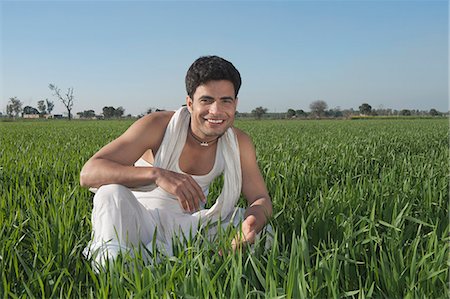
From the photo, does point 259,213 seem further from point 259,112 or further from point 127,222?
point 259,112

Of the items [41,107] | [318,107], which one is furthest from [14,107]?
[318,107]

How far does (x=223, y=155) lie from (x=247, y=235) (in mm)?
663

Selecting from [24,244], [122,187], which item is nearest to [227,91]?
[122,187]

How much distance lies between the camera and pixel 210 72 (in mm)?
2150

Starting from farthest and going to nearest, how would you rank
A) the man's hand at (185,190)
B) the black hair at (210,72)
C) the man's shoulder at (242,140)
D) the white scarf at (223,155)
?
the man's shoulder at (242,140) < the white scarf at (223,155) < the black hair at (210,72) < the man's hand at (185,190)

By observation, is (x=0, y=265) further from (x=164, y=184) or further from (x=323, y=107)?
(x=323, y=107)

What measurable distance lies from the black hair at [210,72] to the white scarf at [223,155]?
0.80 ft

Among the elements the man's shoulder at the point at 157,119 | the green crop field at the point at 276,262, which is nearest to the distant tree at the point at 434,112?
the green crop field at the point at 276,262

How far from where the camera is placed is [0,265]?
185cm

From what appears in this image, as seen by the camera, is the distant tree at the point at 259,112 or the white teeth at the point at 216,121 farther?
the distant tree at the point at 259,112

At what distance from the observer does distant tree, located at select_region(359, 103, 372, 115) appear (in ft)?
338

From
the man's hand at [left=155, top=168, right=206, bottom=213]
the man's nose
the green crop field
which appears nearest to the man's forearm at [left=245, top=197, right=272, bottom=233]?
the green crop field

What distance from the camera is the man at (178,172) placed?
1.98 m

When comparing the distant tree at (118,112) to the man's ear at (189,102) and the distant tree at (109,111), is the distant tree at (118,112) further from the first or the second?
the man's ear at (189,102)
